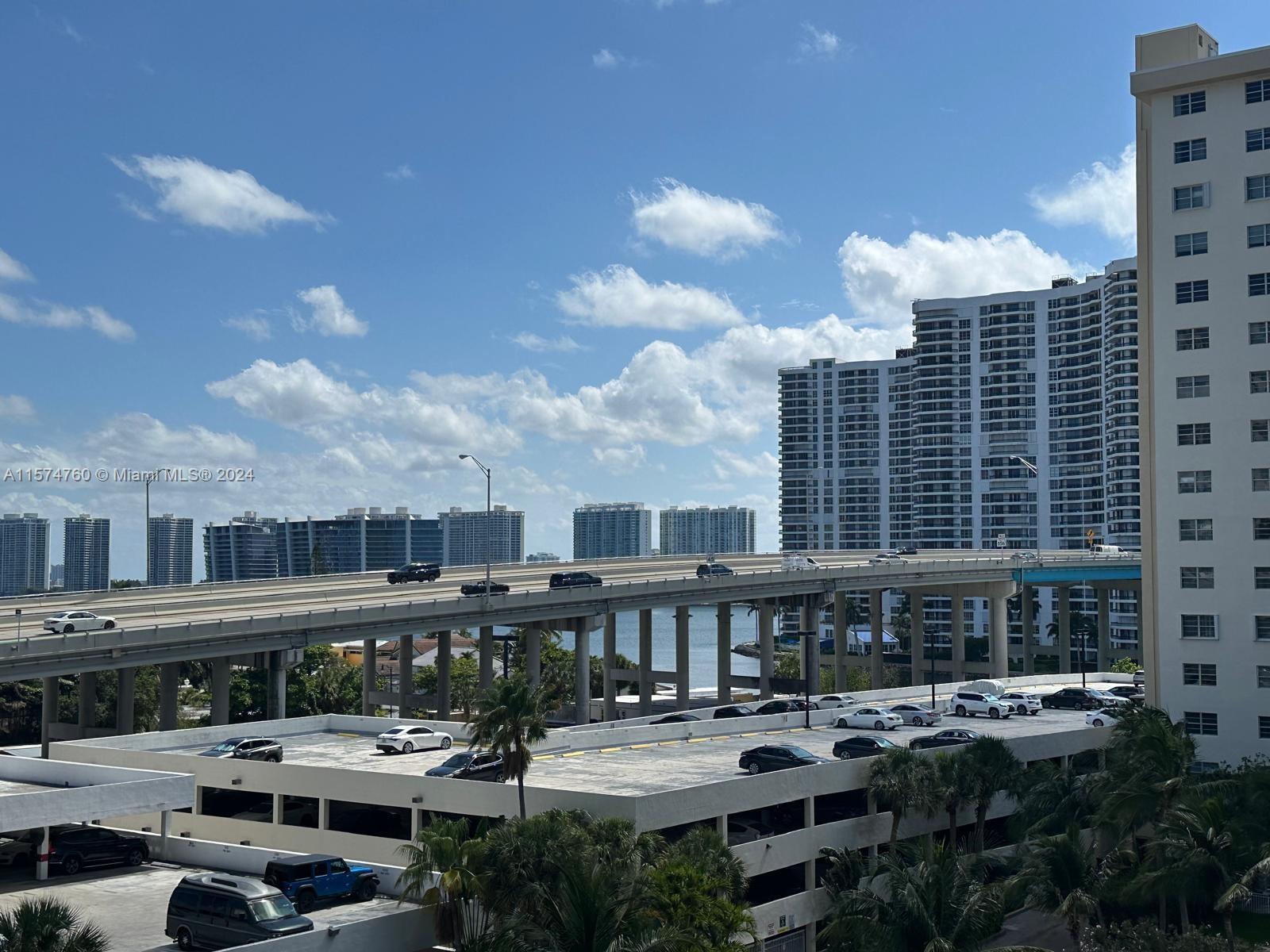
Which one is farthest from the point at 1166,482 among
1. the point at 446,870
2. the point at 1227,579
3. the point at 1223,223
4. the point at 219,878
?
the point at 219,878

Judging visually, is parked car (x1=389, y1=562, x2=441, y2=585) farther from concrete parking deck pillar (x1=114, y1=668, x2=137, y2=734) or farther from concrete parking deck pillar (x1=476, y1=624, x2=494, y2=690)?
concrete parking deck pillar (x1=114, y1=668, x2=137, y2=734)

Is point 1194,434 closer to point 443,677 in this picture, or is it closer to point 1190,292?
point 1190,292

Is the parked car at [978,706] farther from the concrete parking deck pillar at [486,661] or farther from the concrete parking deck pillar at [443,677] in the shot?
the concrete parking deck pillar at [443,677]

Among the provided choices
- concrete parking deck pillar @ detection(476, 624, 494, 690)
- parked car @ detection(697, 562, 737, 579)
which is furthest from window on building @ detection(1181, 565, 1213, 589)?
concrete parking deck pillar @ detection(476, 624, 494, 690)

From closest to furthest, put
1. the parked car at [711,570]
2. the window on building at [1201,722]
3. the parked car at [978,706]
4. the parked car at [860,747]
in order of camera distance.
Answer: the parked car at [860,747], the window on building at [1201,722], the parked car at [978,706], the parked car at [711,570]

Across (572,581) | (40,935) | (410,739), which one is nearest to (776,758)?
(410,739)

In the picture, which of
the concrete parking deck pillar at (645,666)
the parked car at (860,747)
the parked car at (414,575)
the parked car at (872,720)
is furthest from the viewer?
the concrete parking deck pillar at (645,666)

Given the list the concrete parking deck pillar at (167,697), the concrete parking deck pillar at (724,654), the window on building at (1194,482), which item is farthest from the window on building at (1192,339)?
the concrete parking deck pillar at (724,654)
